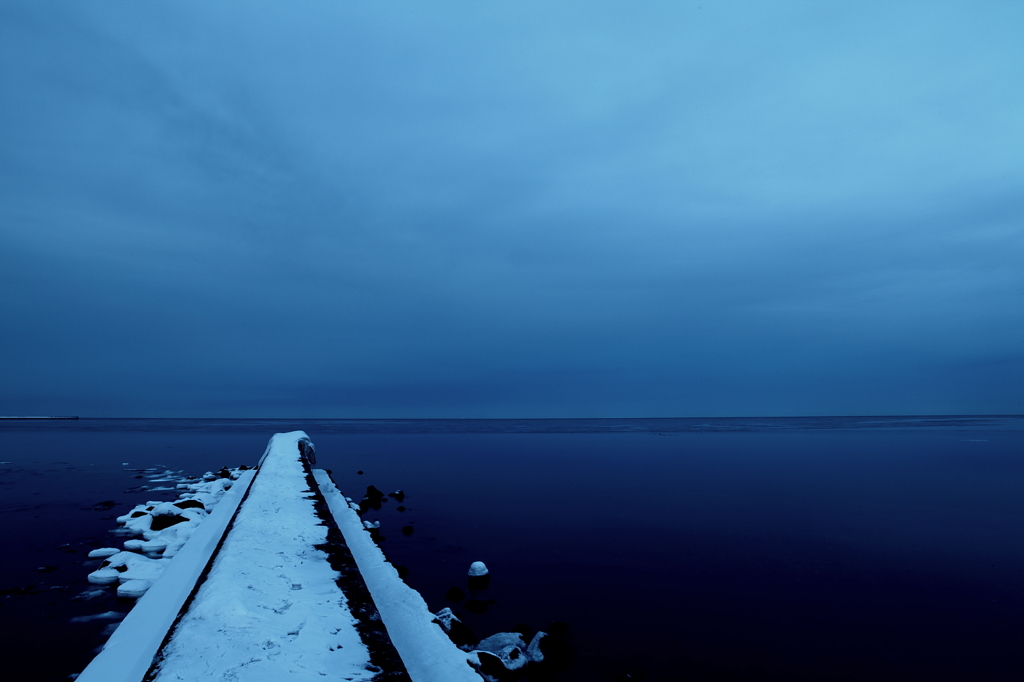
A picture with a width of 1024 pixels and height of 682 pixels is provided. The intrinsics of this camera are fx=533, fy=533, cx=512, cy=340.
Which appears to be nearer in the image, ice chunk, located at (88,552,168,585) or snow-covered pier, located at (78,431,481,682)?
snow-covered pier, located at (78,431,481,682)

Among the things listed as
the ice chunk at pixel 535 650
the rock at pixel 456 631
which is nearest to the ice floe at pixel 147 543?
the rock at pixel 456 631

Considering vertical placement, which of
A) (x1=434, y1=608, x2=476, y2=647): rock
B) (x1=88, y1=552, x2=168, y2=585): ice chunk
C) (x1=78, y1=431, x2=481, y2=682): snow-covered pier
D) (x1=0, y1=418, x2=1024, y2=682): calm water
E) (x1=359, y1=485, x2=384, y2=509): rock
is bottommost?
(x1=359, y1=485, x2=384, y2=509): rock

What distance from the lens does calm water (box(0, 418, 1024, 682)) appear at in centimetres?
693

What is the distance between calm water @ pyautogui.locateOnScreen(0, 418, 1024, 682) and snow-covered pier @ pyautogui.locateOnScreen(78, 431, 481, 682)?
4.46ft

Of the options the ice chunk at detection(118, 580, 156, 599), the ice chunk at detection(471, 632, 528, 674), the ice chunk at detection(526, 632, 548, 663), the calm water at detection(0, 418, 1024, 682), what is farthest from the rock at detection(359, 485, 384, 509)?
the ice chunk at detection(526, 632, 548, 663)

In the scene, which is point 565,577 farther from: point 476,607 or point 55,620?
point 55,620

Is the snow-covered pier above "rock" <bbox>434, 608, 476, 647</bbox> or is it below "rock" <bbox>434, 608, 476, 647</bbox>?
above

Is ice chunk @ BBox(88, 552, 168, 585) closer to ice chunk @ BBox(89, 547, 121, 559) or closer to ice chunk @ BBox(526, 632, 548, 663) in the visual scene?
ice chunk @ BBox(89, 547, 121, 559)

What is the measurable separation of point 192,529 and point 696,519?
1258 cm

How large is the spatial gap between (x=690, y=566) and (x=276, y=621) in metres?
8.15

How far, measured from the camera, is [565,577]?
9.96 metres

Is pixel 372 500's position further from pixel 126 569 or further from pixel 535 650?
pixel 535 650

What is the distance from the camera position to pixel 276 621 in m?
5.37

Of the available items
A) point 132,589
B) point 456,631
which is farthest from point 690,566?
point 132,589
